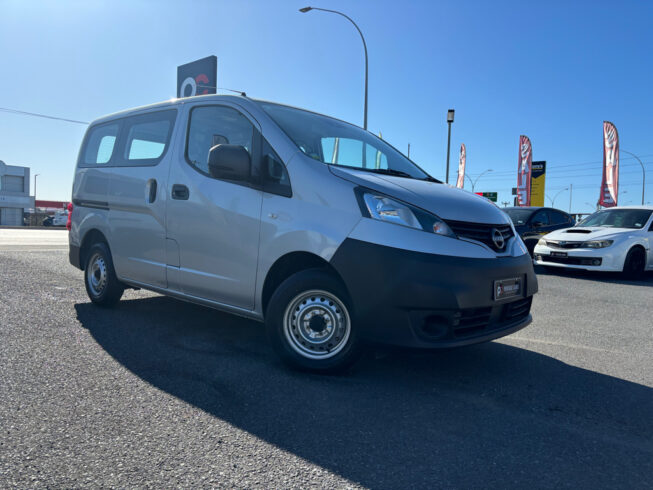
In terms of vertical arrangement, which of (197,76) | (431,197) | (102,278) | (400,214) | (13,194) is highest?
(197,76)

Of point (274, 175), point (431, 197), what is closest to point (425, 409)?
point (431, 197)

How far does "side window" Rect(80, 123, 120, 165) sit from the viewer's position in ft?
16.4

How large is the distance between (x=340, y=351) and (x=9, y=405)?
1.77 meters

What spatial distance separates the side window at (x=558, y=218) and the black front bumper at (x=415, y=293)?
986 centimetres

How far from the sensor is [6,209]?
5297cm

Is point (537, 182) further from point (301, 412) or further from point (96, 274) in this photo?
point (301, 412)

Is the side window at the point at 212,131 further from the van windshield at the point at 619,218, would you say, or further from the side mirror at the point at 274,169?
the van windshield at the point at 619,218

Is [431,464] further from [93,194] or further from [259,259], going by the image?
[93,194]

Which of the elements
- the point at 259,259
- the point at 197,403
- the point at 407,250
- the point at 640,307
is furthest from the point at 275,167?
the point at 640,307

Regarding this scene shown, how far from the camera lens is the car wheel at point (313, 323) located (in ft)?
10.1

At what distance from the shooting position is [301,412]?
2.63 metres

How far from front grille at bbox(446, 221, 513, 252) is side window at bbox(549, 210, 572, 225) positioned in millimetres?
9484

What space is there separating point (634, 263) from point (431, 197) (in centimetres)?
773

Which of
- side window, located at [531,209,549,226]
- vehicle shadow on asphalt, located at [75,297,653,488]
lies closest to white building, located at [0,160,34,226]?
side window, located at [531,209,549,226]
